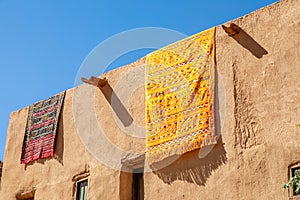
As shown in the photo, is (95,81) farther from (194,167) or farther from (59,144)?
(194,167)

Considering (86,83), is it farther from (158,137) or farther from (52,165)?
(158,137)

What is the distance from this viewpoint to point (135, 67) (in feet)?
37.6

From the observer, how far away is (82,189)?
11.6m

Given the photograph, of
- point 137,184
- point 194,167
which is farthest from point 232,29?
point 137,184

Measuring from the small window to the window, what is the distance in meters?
1.09

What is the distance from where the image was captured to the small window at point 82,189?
37.7 feet

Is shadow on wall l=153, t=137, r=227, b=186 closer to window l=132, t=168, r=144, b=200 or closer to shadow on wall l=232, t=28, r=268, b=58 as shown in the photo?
window l=132, t=168, r=144, b=200

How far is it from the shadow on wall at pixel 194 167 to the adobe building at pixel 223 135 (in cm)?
2

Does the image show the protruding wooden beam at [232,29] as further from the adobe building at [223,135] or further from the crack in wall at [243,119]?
the crack in wall at [243,119]

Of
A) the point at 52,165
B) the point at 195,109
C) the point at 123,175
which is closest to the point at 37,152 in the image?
the point at 52,165

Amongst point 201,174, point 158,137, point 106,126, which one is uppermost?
point 106,126

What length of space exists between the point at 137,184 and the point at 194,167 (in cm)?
152

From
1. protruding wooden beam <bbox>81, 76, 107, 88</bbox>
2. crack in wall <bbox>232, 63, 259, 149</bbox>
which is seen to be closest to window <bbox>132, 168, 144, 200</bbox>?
protruding wooden beam <bbox>81, 76, 107, 88</bbox>

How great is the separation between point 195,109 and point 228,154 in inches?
40.8
